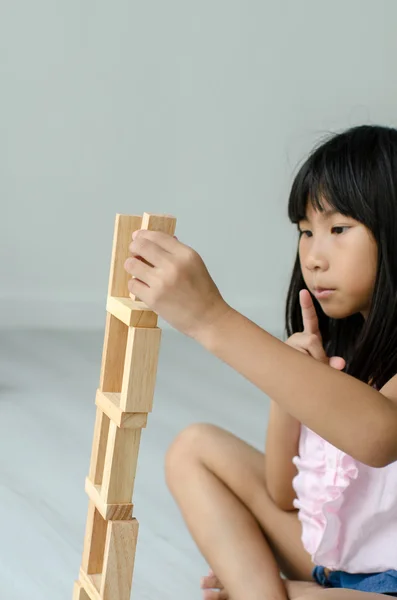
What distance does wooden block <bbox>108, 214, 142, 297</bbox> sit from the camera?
79 cm

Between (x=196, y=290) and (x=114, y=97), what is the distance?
7.94 feet

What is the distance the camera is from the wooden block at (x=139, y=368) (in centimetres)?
74

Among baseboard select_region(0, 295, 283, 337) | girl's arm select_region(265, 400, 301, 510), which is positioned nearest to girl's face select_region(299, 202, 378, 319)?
girl's arm select_region(265, 400, 301, 510)

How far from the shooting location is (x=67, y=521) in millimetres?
1413

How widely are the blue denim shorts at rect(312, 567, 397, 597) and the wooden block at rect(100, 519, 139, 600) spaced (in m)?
0.30

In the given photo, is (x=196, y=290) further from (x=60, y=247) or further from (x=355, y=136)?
(x=60, y=247)

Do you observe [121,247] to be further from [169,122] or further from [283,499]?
[169,122]

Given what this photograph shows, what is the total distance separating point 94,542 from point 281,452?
0.97 ft

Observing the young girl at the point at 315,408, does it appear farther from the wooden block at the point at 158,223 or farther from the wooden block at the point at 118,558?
the wooden block at the point at 118,558

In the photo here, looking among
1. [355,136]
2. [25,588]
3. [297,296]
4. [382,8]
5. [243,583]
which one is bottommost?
[25,588]

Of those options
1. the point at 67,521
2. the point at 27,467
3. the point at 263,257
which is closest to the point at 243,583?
the point at 67,521

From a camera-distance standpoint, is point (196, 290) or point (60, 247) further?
point (60, 247)

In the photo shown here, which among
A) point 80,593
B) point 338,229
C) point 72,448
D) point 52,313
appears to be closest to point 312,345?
point 338,229

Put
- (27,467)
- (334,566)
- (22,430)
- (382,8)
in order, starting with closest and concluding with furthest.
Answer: (334,566) < (27,467) < (22,430) < (382,8)
